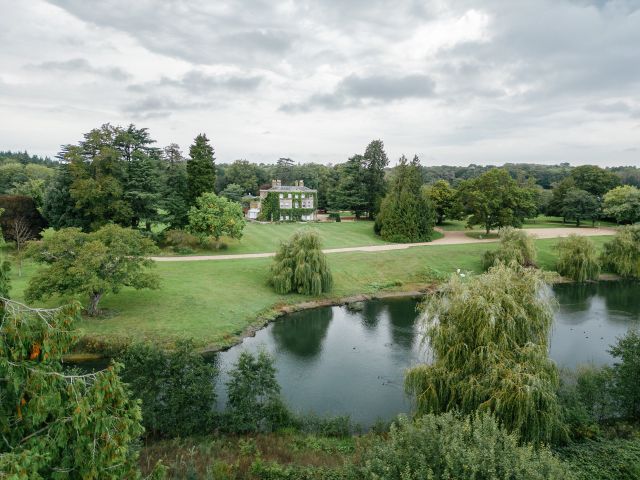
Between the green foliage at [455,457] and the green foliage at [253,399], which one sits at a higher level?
the green foliage at [455,457]

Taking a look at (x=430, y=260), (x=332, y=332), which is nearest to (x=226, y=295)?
(x=332, y=332)

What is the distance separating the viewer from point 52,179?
39.7 metres

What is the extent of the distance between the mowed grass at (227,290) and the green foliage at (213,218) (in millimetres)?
4059

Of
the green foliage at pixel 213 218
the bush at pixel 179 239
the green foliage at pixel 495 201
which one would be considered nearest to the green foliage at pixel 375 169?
the green foliage at pixel 495 201

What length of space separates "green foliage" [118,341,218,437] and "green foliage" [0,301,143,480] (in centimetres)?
875

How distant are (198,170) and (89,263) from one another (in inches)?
856

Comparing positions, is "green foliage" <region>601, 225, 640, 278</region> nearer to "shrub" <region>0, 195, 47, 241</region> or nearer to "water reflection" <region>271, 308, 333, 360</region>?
"water reflection" <region>271, 308, 333, 360</region>

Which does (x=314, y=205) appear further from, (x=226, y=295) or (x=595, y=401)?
(x=595, y=401)

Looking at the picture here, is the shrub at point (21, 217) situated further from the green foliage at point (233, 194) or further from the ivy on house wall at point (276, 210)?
the ivy on house wall at point (276, 210)

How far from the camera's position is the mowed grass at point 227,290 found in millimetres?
23312

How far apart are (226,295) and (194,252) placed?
12.3 metres

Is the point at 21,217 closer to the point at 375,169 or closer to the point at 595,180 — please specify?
the point at 375,169

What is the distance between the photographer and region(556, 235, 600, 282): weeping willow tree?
3722cm

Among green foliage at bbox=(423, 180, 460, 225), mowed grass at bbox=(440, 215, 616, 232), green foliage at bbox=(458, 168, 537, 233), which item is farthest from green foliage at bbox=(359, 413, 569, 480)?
mowed grass at bbox=(440, 215, 616, 232)
